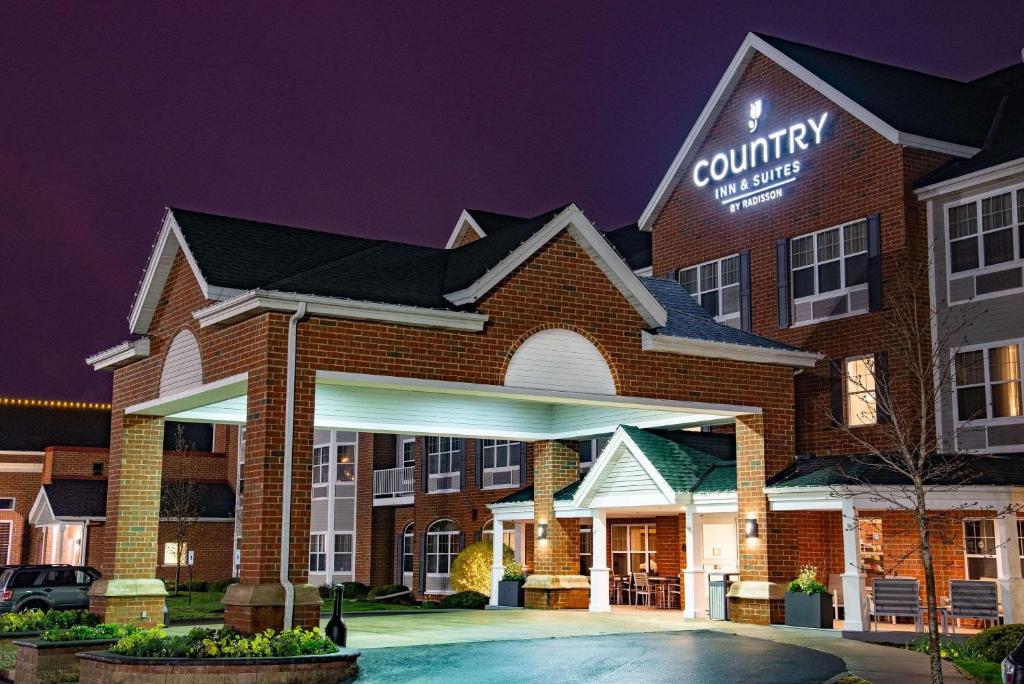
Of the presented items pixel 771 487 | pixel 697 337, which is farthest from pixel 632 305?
pixel 771 487

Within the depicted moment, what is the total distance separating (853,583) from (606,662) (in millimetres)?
8115

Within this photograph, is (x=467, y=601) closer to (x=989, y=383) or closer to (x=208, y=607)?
(x=208, y=607)

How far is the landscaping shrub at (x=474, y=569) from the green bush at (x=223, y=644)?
21.7 m

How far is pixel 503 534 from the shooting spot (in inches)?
1512

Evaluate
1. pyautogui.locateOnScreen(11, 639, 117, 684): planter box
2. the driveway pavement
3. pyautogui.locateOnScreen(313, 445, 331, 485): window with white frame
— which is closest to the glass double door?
the driveway pavement

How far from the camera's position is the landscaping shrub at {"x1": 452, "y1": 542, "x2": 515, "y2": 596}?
125ft

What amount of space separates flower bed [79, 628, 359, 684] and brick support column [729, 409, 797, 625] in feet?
34.3

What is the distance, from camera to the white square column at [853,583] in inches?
912

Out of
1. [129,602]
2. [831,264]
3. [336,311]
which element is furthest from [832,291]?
[129,602]

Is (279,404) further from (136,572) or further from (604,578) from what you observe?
(604,578)

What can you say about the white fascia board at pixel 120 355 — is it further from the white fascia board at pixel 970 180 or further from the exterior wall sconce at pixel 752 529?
the white fascia board at pixel 970 180

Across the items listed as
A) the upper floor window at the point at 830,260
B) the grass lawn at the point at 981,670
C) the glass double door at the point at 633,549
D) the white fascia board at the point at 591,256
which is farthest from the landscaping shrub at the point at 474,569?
the grass lawn at the point at 981,670

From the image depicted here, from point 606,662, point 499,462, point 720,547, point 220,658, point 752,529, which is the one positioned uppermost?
point 499,462

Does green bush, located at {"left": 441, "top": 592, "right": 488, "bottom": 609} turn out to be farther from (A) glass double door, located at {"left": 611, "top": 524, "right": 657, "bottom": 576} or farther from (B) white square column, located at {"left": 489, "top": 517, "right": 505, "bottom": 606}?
(A) glass double door, located at {"left": 611, "top": 524, "right": 657, "bottom": 576}
